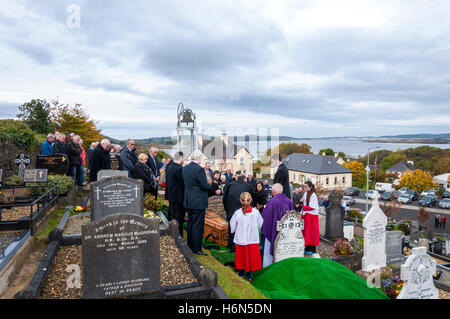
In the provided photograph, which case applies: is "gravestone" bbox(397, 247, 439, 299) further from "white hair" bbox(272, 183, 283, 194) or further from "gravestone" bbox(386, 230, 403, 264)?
"gravestone" bbox(386, 230, 403, 264)

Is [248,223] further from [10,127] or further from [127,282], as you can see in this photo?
[10,127]

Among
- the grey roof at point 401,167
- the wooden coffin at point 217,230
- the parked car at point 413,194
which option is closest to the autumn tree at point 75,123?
the wooden coffin at point 217,230

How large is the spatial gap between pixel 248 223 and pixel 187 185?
6.02ft

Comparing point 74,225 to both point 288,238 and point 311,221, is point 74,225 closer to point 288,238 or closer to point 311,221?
point 288,238

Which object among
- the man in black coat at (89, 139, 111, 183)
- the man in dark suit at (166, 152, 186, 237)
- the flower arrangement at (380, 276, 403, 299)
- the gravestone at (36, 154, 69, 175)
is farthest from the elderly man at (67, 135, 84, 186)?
the flower arrangement at (380, 276, 403, 299)

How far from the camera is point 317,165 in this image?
196 feet

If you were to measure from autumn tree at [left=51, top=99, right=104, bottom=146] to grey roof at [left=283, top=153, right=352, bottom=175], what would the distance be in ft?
138

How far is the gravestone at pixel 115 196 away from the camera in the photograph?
24.9ft

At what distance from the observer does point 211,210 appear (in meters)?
10.9

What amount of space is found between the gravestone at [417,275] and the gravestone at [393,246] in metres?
4.63

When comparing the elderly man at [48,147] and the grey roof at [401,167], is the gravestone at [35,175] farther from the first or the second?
the grey roof at [401,167]

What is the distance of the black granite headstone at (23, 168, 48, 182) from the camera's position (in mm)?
9375

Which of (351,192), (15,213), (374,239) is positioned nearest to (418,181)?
(351,192)
